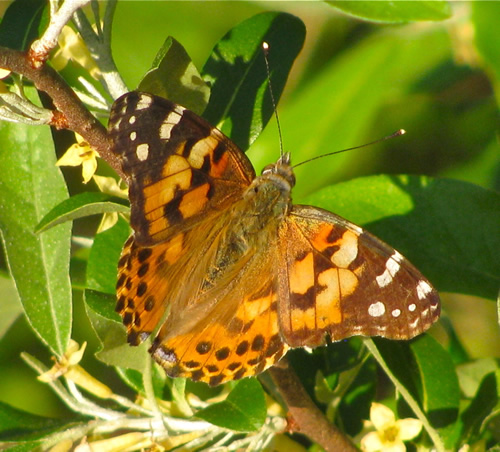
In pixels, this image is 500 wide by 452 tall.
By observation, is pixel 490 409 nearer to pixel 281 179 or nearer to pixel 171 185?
pixel 281 179

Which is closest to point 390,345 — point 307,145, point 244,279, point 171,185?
point 244,279

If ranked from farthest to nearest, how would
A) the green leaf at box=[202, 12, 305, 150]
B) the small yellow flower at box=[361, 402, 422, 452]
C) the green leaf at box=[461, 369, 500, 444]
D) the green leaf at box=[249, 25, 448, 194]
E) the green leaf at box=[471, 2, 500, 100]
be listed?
the green leaf at box=[249, 25, 448, 194] < the green leaf at box=[471, 2, 500, 100] < the green leaf at box=[202, 12, 305, 150] < the green leaf at box=[461, 369, 500, 444] < the small yellow flower at box=[361, 402, 422, 452]

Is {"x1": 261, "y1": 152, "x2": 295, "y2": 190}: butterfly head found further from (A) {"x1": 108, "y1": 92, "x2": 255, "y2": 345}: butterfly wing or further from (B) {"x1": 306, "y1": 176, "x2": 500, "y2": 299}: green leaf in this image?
(B) {"x1": 306, "y1": 176, "x2": 500, "y2": 299}: green leaf

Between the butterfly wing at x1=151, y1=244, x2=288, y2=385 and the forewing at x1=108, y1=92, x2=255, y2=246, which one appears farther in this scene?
the butterfly wing at x1=151, y1=244, x2=288, y2=385

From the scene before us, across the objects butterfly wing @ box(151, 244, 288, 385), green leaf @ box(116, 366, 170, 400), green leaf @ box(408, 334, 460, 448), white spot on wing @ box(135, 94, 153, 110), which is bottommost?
green leaf @ box(408, 334, 460, 448)

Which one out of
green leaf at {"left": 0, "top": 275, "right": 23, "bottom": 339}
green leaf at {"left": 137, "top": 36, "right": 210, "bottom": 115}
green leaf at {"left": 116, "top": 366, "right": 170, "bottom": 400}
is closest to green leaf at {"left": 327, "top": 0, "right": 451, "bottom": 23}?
green leaf at {"left": 137, "top": 36, "right": 210, "bottom": 115}

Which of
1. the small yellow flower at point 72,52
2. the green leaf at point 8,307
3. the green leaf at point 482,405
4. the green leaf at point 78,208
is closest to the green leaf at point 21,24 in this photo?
the small yellow flower at point 72,52

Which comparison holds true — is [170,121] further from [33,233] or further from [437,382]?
[437,382]
